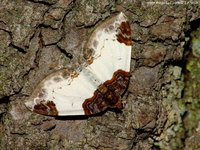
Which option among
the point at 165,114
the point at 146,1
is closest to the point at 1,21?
the point at 146,1

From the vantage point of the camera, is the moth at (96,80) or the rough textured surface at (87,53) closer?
the rough textured surface at (87,53)

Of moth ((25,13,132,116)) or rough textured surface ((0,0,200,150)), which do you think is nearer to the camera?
rough textured surface ((0,0,200,150))

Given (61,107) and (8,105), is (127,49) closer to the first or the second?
(61,107)

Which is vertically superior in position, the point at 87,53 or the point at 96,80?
the point at 87,53

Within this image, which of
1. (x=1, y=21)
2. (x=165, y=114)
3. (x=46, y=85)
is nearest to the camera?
(x=1, y=21)
